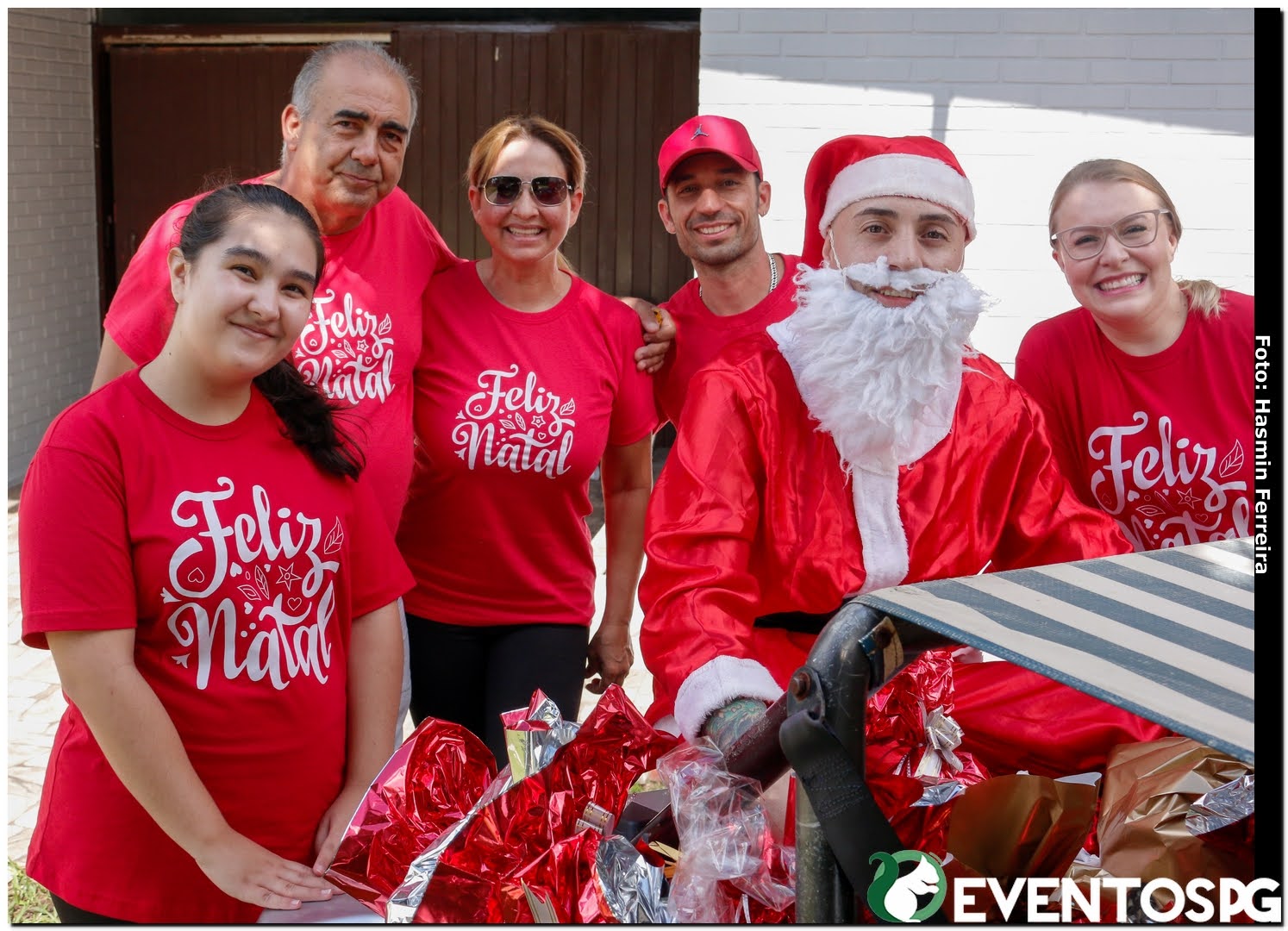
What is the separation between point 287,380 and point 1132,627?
1.46 meters

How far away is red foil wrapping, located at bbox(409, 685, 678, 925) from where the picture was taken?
4.98ft

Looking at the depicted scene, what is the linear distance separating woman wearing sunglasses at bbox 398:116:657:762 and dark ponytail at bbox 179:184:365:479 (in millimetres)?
628

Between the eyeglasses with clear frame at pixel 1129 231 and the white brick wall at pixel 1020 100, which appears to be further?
the white brick wall at pixel 1020 100

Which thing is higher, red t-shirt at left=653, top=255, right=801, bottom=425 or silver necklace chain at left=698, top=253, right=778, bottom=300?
silver necklace chain at left=698, top=253, right=778, bottom=300

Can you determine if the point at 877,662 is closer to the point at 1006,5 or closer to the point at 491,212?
the point at 491,212

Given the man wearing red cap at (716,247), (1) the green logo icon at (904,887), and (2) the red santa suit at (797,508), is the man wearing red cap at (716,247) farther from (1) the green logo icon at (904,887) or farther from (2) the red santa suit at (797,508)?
(1) the green logo icon at (904,887)

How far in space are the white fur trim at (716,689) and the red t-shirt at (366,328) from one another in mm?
970

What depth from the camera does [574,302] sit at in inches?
117

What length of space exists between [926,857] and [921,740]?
0.49m

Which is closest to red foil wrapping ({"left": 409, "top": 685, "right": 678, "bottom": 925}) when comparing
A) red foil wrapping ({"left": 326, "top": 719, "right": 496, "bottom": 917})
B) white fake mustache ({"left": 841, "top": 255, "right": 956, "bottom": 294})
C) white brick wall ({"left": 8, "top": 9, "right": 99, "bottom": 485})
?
red foil wrapping ({"left": 326, "top": 719, "right": 496, "bottom": 917})

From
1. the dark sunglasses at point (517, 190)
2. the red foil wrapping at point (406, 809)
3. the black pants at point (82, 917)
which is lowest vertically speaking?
the black pants at point (82, 917)

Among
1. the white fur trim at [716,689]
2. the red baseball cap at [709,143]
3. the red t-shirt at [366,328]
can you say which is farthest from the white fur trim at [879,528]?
the red baseball cap at [709,143]

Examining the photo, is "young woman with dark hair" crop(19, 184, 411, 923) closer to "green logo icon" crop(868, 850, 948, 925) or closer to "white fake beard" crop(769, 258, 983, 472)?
"white fake beard" crop(769, 258, 983, 472)

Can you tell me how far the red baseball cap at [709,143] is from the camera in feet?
9.77
